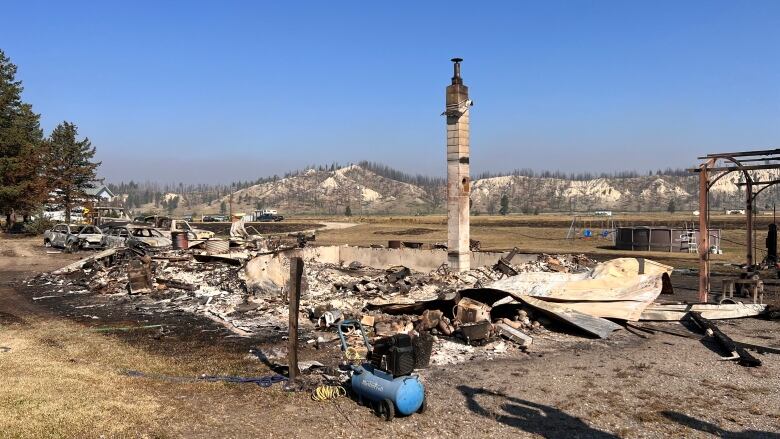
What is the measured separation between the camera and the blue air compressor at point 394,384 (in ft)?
22.4

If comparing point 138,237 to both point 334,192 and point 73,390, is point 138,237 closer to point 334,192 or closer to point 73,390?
point 73,390

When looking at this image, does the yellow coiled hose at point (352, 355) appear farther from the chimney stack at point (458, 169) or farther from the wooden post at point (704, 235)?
the wooden post at point (704, 235)

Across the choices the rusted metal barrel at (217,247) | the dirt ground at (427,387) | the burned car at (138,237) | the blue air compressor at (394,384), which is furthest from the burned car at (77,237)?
the blue air compressor at (394,384)

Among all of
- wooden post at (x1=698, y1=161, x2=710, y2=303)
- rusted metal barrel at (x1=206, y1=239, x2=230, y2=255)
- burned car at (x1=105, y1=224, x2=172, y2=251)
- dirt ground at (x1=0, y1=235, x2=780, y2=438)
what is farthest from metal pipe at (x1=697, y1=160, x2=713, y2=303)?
burned car at (x1=105, y1=224, x2=172, y2=251)

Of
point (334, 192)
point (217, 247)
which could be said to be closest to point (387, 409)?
point (217, 247)

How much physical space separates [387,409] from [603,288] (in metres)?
7.73

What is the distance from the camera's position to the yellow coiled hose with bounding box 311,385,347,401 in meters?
7.60

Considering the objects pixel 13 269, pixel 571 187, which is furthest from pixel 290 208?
pixel 13 269

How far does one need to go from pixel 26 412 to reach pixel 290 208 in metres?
146

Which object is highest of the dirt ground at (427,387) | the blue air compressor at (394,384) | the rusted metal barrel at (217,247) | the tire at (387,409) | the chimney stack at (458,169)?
the chimney stack at (458,169)

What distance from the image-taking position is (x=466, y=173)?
17734mm

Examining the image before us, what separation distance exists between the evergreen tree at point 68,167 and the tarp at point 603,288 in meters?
39.4

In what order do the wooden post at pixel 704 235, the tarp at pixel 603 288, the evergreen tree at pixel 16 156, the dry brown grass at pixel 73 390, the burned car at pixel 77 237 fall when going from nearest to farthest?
the dry brown grass at pixel 73 390
the tarp at pixel 603 288
the wooden post at pixel 704 235
the burned car at pixel 77 237
the evergreen tree at pixel 16 156

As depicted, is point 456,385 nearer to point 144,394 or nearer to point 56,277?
point 144,394
